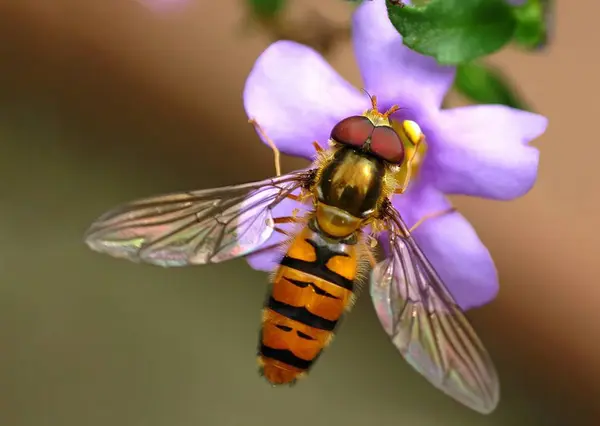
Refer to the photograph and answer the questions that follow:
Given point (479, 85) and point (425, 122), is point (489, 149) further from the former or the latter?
point (479, 85)

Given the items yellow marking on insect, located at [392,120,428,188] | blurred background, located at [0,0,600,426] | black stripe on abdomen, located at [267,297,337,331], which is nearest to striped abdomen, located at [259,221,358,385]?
black stripe on abdomen, located at [267,297,337,331]

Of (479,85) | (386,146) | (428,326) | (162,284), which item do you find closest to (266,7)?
(479,85)

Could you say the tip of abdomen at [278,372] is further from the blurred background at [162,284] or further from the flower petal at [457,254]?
the blurred background at [162,284]

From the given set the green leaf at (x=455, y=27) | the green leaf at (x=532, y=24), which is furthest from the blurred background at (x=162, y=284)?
the green leaf at (x=455, y=27)

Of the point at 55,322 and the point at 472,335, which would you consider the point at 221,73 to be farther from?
the point at 472,335

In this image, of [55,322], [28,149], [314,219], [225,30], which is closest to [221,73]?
[225,30]
